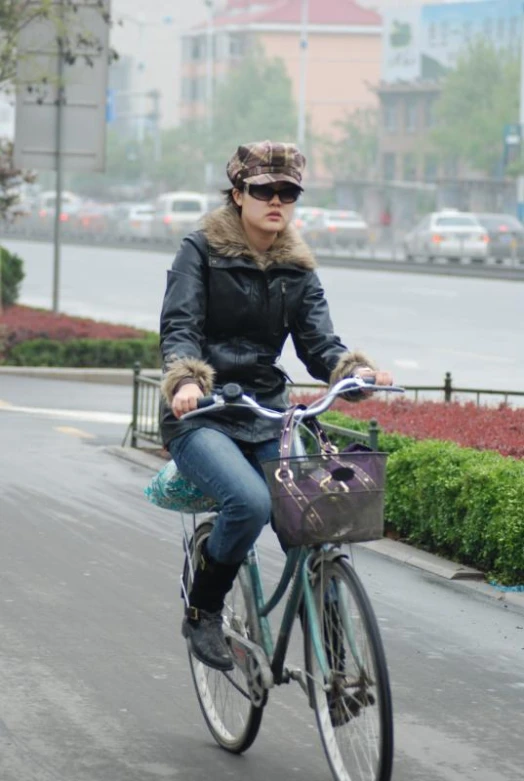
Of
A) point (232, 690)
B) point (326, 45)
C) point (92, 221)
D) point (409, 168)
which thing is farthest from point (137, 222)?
point (326, 45)

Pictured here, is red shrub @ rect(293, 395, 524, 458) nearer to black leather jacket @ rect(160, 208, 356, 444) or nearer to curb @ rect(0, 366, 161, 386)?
black leather jacket @ rect(160, 208, 356, 444)

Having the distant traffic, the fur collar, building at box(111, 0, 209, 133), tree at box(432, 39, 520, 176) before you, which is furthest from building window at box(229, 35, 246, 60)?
the fur collar

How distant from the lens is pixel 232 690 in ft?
19.7

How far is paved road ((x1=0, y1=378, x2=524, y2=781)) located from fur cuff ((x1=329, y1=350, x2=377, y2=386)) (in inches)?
42.7

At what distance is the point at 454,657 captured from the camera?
739 cm

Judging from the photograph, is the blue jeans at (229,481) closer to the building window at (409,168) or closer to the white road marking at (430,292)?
the white road marking at (430,292)

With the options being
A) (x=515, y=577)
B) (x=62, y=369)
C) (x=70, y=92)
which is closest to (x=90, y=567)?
(x=515, y=577)

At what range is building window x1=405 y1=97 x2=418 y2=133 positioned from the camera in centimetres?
11844

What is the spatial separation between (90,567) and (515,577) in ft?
6.49

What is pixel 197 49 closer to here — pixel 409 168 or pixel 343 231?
pixel 409 168

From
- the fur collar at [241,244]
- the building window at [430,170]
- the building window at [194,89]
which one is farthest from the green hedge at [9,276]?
the building window at [194,89]

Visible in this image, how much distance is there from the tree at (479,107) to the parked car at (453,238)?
3811cm

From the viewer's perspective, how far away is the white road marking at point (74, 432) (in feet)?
49.7

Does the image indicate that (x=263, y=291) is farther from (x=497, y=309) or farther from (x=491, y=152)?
(x=491, y=152)
